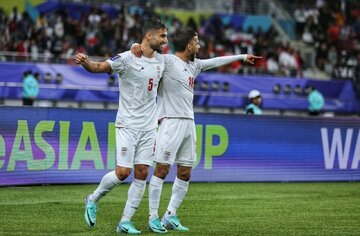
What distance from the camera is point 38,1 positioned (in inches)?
1373

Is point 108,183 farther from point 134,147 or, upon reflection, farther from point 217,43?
point 217,43

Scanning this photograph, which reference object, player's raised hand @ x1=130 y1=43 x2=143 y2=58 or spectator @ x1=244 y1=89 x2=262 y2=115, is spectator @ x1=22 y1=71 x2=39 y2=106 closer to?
spectator @ x1=244 y1=89 x2=262 y2=115

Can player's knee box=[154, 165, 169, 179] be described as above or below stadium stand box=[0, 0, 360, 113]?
above

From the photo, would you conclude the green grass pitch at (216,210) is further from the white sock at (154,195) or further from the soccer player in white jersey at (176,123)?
the soccer player in white jersey at (176,123)

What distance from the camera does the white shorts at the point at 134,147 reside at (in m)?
11.0

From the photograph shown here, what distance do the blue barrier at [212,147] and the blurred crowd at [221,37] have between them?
1225cm

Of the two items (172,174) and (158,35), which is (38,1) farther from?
(158,35)

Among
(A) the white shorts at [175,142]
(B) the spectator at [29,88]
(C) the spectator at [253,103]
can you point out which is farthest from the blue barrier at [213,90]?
(A) the white shorts at [175,142]

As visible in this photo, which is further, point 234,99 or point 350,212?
point 234,99

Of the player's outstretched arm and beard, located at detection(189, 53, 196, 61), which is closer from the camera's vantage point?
the player's outstretched arm

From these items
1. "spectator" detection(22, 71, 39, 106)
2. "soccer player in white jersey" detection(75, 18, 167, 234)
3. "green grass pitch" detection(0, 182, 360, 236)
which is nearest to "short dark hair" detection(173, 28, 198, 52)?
"soccer player in white jersey" detection(75, 18, 167, 234)

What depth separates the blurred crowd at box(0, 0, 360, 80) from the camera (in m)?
31.5

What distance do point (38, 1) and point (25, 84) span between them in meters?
7.82

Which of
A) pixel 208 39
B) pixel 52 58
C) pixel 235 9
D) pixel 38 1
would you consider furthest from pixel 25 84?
pixel 235 9
